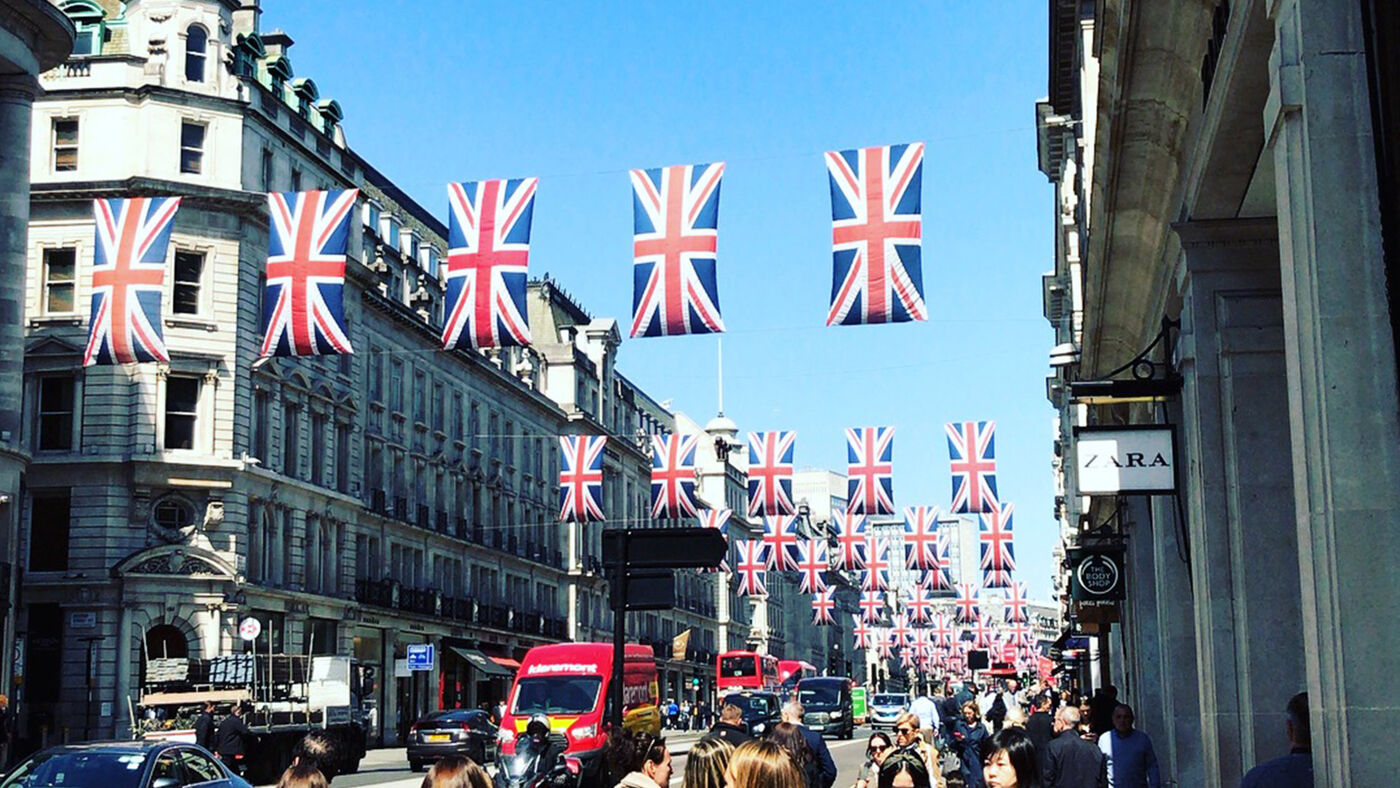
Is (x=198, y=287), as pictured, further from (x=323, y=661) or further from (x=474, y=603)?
(x=474, y=603)

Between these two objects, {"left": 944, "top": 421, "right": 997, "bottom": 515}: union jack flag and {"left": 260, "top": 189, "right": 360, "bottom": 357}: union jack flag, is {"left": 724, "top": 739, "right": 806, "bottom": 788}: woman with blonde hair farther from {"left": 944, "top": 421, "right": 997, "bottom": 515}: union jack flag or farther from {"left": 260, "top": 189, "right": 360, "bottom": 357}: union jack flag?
{"left": 944, "top": 421, "right": 997, "bottom": 515}: union jack flag

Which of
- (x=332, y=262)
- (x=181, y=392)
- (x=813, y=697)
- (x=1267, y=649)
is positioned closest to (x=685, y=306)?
(x=332, y=262)

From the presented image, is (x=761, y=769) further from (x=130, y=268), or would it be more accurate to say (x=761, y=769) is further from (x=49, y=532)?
(x=49, y=532)

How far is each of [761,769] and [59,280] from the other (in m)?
46.8

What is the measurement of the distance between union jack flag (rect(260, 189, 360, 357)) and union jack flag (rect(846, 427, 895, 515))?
Answer: 64.2 feet

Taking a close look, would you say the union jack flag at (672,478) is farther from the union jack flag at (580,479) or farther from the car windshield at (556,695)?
the car windshield at (556,695)

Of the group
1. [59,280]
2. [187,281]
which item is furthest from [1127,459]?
[59,280]

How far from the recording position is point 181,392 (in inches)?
1922

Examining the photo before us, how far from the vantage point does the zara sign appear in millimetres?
13719

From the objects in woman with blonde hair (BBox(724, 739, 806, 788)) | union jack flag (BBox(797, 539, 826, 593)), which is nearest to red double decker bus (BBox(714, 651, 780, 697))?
union jack flag (BBox(797, 539, 826, 593))

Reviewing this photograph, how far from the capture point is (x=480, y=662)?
68938mm

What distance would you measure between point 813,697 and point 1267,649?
166ft

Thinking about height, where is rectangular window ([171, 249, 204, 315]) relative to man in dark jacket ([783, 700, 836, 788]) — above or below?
above

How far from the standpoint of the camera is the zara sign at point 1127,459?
13.7 m
